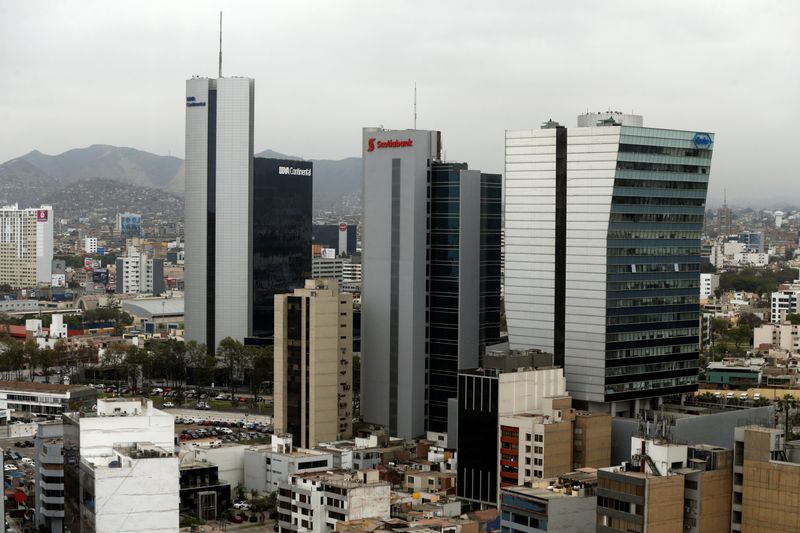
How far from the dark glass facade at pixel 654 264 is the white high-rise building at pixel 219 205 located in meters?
31.8

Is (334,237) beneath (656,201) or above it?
beneath

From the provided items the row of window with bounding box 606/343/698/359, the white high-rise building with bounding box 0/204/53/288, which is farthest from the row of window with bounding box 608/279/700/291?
the white high-rise building with bounding box 0/204/53/288

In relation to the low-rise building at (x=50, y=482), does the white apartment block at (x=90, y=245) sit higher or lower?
higher

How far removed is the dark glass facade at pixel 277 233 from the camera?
70125mm

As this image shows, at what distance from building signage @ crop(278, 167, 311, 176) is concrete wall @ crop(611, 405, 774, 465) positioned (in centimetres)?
3895

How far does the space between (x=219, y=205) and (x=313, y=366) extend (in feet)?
86.8

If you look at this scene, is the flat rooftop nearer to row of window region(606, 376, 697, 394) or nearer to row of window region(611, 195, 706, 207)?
row of window region(606, 376, 697, 394)

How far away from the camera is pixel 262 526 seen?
119ft

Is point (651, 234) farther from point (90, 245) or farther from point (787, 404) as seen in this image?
point (90, 245)

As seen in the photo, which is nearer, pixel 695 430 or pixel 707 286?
pixel 695 430

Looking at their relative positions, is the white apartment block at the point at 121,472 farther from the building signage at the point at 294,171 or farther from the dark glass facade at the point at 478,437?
the building signage at the point at 294,171

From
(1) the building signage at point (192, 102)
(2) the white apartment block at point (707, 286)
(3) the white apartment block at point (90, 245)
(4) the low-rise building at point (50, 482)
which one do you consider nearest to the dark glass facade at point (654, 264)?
(4) the low-rise building at point (50, 482)

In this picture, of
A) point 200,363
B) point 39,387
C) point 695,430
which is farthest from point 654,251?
point 200,363

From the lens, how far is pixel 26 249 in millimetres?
124000
